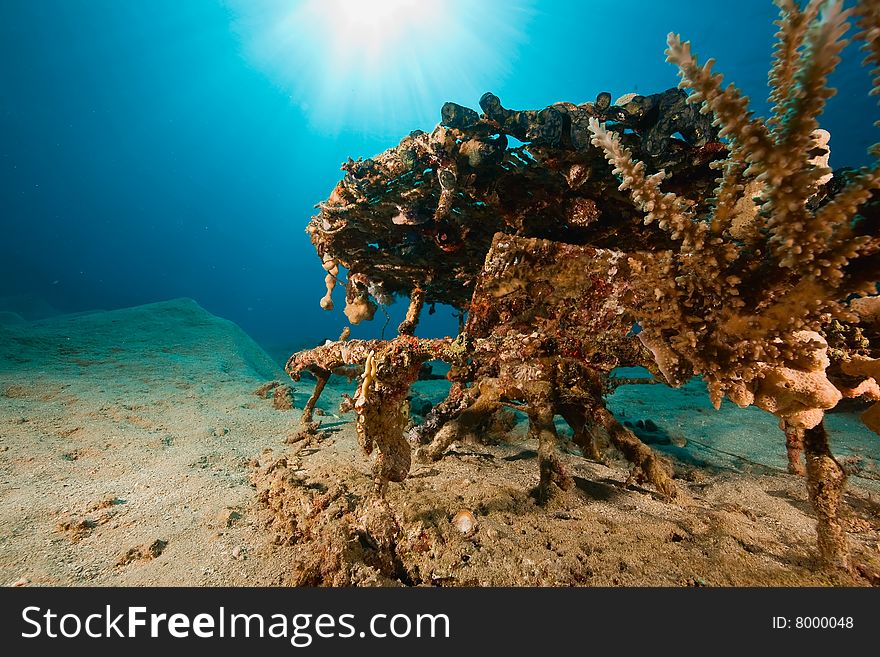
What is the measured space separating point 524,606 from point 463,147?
3956mm

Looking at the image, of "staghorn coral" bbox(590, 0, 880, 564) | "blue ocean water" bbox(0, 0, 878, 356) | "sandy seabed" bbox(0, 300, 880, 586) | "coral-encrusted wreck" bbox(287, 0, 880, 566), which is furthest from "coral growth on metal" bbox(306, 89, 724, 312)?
"blue ocean water" bbox(0, 0, 878, 356)

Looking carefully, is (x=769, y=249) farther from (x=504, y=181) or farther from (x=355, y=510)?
(x=355, y=510)

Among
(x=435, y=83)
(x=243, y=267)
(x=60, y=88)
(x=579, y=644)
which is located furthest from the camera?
(x=243, y=267)

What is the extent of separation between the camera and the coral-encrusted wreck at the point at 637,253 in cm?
157

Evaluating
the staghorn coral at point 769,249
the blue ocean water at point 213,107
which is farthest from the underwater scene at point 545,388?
the blue ocean water at point 213,107

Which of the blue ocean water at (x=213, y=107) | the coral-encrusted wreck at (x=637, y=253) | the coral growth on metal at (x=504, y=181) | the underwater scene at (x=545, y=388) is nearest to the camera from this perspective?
the coral-encrusted wreck at (x=637, y=253)

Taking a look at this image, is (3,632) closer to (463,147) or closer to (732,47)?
(463,147)

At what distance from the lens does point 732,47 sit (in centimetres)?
3219

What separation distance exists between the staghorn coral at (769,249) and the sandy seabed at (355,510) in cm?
120

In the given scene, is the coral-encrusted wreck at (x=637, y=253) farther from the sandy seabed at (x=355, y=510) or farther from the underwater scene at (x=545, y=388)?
the sandy seabed at (x=355, y=510)

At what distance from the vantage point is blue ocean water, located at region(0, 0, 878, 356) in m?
43.9

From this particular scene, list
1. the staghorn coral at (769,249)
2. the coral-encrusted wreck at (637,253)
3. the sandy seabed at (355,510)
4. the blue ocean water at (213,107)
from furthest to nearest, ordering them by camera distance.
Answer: the blue ocean water at (213,107), the sandy seabed at (355,510), the coral-encrusted wreck at (637,253), the staghorn coral at (769,249)

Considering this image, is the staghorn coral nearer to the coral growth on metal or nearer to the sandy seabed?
the sandy seabed

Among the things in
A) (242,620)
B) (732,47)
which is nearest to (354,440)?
(242,620)
